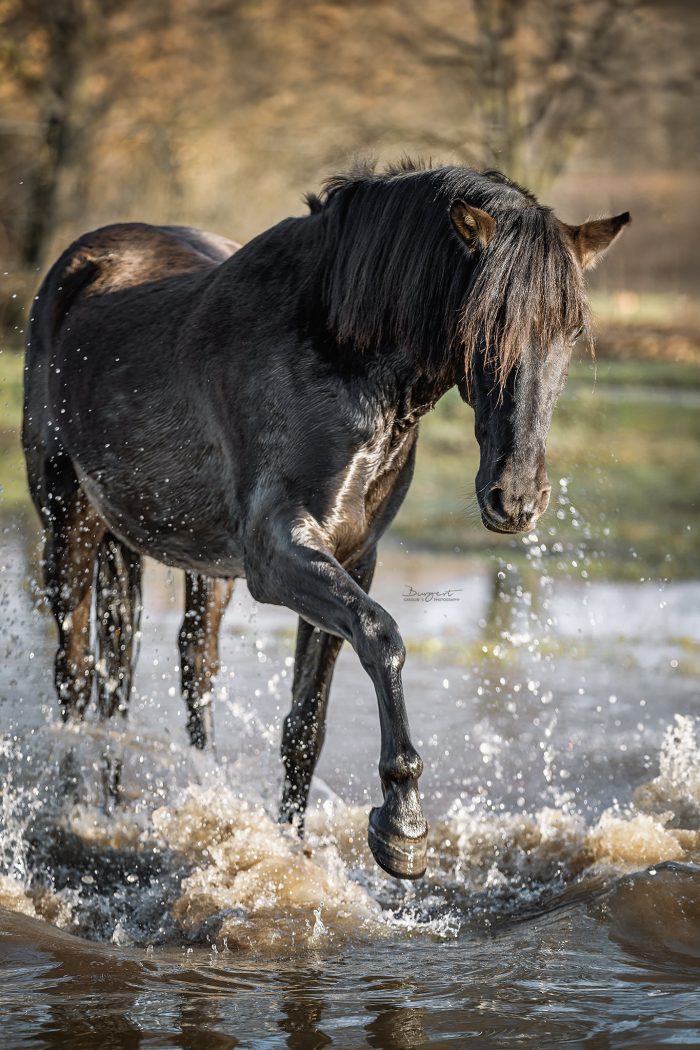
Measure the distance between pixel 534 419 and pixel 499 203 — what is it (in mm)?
622

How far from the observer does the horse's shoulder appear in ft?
16.4

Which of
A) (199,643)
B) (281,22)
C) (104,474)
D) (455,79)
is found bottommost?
(199,643)

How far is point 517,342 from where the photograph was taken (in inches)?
130

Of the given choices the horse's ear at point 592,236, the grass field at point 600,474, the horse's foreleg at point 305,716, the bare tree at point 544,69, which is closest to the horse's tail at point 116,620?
the horse's foreleg at point 305,716

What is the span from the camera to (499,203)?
11.5 feet

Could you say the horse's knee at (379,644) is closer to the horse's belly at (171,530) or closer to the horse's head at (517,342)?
the horse's head at (517,342)

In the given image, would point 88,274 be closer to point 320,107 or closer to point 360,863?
point 360,863

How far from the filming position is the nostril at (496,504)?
128 inches

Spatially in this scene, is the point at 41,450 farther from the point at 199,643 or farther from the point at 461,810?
the point at 461,810

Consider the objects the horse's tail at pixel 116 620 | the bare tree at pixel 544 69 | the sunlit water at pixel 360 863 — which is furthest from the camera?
the bare tree at pixel 544 69

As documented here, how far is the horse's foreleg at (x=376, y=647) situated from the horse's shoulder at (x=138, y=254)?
1.57 metres

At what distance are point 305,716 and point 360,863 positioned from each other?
1.66 ft

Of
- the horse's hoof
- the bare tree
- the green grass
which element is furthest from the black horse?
the bare tree

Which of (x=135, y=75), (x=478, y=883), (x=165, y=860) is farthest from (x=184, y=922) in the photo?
(x=135, y=75)
